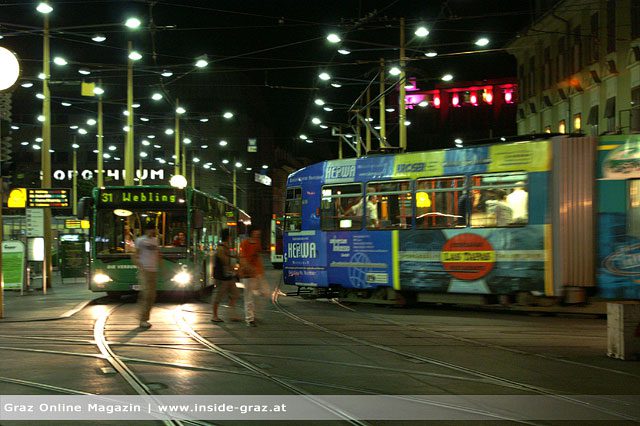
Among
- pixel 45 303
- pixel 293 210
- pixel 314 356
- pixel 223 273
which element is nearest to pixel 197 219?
pixel 293 210

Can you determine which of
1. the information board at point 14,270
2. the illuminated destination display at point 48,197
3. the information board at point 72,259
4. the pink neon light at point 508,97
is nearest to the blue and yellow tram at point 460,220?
the illuminated destination display at point 48,197

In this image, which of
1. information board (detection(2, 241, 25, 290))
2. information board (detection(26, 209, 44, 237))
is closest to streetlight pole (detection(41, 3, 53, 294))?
information board (detection(26, 209, 44, 237))

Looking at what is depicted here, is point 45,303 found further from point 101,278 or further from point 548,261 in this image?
point 548,261

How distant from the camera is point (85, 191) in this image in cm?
5731

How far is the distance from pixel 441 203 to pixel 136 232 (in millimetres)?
7968

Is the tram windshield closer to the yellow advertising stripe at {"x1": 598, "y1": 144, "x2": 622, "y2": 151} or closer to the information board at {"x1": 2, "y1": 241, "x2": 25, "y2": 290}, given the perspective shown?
the information board at {"x1": 2, "y1": 241, "x2": 25, "y2": 290}

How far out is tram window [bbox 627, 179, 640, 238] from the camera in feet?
51.9

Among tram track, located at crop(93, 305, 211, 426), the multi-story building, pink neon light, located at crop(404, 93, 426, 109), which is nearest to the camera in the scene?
tram track, located at crop(93, 305, 211, 426)

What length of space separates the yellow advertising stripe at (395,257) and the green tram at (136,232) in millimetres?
4971

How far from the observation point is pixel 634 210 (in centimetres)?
1586

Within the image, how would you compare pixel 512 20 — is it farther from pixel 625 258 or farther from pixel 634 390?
pixel 634 390

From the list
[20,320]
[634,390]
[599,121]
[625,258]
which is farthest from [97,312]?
[599,121]

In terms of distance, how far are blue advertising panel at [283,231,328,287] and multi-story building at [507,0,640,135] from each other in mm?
12535

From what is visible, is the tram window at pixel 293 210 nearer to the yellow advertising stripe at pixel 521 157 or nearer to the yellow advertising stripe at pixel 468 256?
the yellow advertising stripe at pixel 468 256
